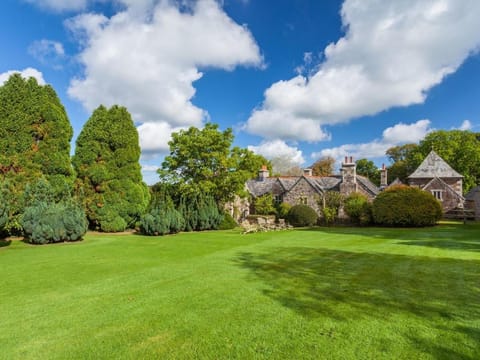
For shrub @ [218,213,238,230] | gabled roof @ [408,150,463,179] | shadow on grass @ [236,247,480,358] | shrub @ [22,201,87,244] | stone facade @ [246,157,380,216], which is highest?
gabled roof @ [408,150,463,179]

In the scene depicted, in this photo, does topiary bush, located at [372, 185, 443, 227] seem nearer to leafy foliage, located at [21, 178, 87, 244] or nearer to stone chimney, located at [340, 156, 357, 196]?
stone chimney, located at [340, 156, 357, 196]

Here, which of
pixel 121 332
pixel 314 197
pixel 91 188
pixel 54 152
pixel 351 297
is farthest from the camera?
pixel 314 197

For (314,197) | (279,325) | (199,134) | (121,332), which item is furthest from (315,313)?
(314,197)

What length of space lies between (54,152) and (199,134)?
1001cm

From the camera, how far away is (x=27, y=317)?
4.48 meters

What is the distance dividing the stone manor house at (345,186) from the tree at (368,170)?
1608 centimetres

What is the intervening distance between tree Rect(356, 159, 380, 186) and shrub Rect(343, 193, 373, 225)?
1092 inches

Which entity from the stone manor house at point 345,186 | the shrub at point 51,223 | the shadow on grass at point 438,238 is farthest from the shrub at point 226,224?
the shrub at point 51,223

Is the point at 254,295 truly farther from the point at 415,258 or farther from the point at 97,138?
the point at 97,138

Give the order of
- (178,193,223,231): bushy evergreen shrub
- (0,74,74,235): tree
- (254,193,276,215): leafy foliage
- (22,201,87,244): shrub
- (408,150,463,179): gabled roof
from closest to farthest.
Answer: (22,201,87,244): shrub, (0,74,74,235): tree, (178,193,223,231): bushy evergreen shrub, (254,193,276,215): leafy foliage, (408,150,463,179): gabled roof

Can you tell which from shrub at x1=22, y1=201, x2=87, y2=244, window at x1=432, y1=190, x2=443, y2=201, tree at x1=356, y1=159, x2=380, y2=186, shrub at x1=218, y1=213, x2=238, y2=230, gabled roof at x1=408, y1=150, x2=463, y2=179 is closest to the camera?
shrub at x1=22, y1=201, x2=87, y2=244

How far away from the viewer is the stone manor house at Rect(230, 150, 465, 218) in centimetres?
2833

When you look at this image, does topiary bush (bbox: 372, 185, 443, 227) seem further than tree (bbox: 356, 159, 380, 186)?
No

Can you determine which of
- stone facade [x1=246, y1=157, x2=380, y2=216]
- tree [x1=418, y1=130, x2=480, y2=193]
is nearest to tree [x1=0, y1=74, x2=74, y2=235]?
stone facade [x1=246, y1=157, x2=380, y2=216]
